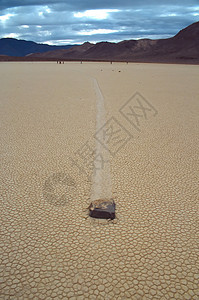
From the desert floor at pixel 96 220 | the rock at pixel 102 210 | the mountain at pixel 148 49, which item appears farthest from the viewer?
the mountain at pixel 148 49

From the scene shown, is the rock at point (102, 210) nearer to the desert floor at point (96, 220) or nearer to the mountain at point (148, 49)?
the desert floor at point (96, 220)

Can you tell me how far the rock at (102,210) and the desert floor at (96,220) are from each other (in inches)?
2.5

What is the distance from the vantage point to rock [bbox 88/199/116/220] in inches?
90.0

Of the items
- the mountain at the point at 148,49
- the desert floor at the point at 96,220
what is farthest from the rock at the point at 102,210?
the mountain at the point at 148,49

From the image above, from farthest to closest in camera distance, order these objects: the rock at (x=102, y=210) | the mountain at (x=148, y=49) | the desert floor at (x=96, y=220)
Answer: the mountain at (x=148, y=49) → the rock at (x=102, y=210) → the desert floor at (x=96, y=220)

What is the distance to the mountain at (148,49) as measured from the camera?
85.9m

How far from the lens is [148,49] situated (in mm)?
105250

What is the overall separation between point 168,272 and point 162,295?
0.59 feet

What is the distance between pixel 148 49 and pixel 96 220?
110458mm

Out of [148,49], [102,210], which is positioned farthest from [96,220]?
[148,49]

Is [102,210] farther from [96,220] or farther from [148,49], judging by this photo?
[148,49]

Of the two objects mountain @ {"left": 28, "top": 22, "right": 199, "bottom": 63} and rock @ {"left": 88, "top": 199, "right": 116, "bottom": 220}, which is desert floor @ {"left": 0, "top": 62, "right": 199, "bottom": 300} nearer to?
rock @ {"left": 88, "top": 199, "right": 116, "bottom": 220}

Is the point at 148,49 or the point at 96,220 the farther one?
the point at 148,49

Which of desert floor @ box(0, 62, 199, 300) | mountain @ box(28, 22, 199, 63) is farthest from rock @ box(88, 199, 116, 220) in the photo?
mountain @ box(28, 22, 199, 63)
